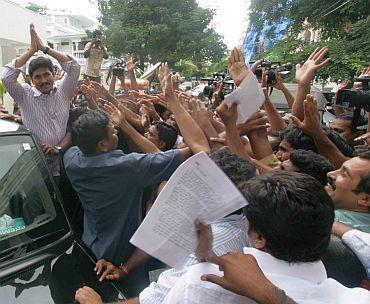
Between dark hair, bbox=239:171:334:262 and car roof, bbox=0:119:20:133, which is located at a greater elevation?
dark hair, bbox=239:171:334:262

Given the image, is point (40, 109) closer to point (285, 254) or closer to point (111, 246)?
point (111, 246)

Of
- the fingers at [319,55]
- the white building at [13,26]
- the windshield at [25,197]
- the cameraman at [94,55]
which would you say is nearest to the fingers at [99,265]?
the windshield at [25,197]

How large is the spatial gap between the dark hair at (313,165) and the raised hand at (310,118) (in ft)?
1.21

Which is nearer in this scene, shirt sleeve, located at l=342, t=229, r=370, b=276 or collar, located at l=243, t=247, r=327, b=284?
collar, located at l=243, t=247, r=327, b=284


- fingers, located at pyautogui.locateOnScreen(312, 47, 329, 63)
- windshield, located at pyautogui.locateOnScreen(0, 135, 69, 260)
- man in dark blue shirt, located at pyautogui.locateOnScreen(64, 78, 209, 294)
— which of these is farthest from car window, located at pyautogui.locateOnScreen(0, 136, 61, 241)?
fingers, located at pyautogui.locateOnScreen(312, 47, 329, 63)

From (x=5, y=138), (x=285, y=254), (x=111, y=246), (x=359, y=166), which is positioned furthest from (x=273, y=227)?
(x=5, y=138)

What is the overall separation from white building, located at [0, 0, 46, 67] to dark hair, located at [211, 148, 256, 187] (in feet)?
58.0

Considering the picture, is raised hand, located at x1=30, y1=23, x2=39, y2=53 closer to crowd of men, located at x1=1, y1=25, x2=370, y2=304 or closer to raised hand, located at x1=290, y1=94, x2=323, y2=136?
crowd of men, located at x1=1, y1=25, x2=370, y2=304

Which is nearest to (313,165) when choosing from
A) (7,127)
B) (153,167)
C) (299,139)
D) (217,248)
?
(299,139)

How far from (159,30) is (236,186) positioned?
22.7 meters

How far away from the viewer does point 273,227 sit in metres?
1.09

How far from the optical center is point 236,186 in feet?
4.74

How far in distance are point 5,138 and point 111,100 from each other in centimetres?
157

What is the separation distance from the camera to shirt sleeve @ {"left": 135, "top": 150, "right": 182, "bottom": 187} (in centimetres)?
206
